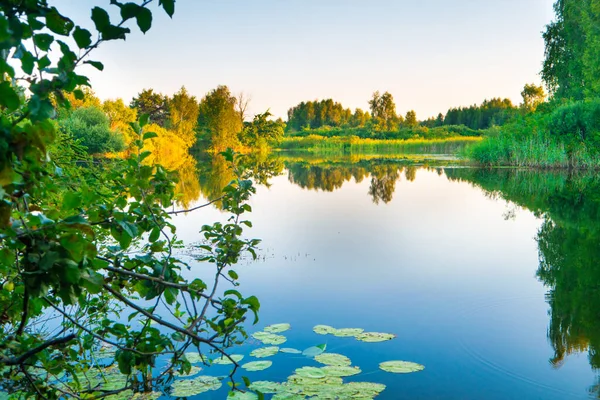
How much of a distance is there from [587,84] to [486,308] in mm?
26176

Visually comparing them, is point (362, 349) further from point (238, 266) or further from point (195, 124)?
point (195, 124)

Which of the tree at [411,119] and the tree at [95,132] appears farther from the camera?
the tree at [411,119]

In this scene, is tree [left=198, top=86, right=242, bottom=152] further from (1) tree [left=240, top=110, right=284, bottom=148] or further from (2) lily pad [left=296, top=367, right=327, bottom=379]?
(2) lily pad [left=296, top=367, right=327, bottom=379]

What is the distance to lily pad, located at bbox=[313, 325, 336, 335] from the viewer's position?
14.8ft

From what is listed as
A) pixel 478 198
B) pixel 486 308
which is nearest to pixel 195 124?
pixel 478 198

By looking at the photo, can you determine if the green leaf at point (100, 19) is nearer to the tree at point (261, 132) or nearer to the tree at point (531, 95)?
the tree at point (531, 95)

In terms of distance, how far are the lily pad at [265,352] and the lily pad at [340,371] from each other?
1.62 ft

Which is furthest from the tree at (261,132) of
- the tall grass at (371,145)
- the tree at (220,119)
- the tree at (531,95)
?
the tree at (531,95)

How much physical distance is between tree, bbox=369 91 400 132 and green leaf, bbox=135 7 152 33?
61504 mm

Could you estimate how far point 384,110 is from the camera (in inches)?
2484

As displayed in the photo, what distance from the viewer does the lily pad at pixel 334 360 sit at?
379 centimetres

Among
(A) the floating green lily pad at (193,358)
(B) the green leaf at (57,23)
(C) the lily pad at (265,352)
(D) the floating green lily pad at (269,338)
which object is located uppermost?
(B) the green leaf at (57,23)

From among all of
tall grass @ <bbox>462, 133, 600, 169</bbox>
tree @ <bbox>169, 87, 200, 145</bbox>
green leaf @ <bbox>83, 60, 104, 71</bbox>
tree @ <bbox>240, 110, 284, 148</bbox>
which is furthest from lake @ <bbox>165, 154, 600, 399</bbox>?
Answer: tree @ <bbox>240, 110, 284, 148</bbox>

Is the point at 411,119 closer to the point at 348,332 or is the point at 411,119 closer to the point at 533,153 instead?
the point at 533,153
